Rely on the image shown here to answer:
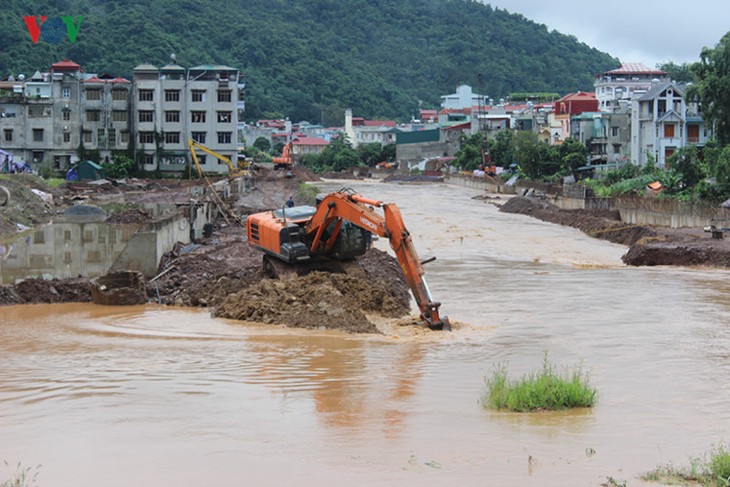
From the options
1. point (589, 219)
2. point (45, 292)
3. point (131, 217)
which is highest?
point (131, 217)

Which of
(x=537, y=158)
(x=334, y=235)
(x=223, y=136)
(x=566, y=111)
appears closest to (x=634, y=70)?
(x=566, y=111)

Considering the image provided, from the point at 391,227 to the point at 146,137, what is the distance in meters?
61.2

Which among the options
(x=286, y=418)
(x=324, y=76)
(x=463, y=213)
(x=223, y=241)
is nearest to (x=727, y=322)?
(x=286, y=418)

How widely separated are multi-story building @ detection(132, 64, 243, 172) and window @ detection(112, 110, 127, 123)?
0.68 m

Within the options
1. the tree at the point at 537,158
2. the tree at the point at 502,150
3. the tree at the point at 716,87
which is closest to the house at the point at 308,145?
the tree at the point at 502,150

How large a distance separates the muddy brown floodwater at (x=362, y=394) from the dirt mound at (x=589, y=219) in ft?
55.0

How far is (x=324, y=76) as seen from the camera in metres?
183

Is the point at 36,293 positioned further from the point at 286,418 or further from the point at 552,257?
the point at 552,257

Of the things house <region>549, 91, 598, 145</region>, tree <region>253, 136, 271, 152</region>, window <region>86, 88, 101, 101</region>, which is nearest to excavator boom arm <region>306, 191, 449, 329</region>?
window <region>86, 88, 101, 101</region>

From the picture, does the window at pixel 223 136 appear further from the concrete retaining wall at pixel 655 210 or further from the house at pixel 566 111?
the house at pixel 566 111

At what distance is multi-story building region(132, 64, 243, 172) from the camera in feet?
253

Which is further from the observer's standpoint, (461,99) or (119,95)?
(461,99)

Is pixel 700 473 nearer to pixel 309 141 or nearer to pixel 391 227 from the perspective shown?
pixel 391 227

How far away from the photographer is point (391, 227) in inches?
753
